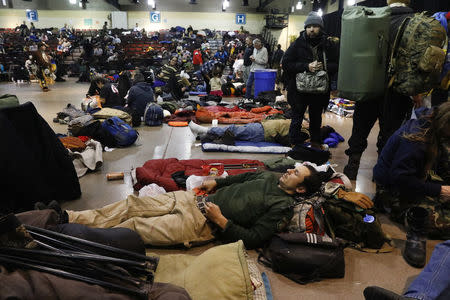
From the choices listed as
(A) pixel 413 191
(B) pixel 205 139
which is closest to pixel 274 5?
(B) pixel 205 139

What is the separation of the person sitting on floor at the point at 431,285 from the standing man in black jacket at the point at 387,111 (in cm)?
177

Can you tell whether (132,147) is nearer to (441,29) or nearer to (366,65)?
(366,65)

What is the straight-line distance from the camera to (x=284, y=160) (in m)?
3.80

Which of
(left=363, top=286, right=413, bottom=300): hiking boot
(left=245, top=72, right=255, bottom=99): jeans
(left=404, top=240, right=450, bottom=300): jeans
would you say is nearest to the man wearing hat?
(left=245, top=72, right=255, bottom=99): jeans

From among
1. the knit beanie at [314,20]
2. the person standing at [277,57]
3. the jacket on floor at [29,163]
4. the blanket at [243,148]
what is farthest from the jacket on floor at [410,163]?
the person standing at [277,57]

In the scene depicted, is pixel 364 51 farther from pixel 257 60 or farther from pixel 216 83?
pixel 216 83

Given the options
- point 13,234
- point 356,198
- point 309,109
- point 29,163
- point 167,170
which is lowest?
point 167,170

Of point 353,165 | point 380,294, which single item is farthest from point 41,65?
point 380,294

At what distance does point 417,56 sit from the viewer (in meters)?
2.84

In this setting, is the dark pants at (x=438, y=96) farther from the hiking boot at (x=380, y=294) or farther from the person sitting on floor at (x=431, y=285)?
the hiking boot at (x=380, y=294)

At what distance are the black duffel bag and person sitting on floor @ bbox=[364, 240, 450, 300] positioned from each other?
0.51 meters

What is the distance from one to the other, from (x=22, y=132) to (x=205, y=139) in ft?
8.85

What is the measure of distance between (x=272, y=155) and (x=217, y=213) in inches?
94.5

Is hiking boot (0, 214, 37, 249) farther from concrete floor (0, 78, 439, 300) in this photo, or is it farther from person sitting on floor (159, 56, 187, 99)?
person sitting on floor (159, 56, 187, 99)
